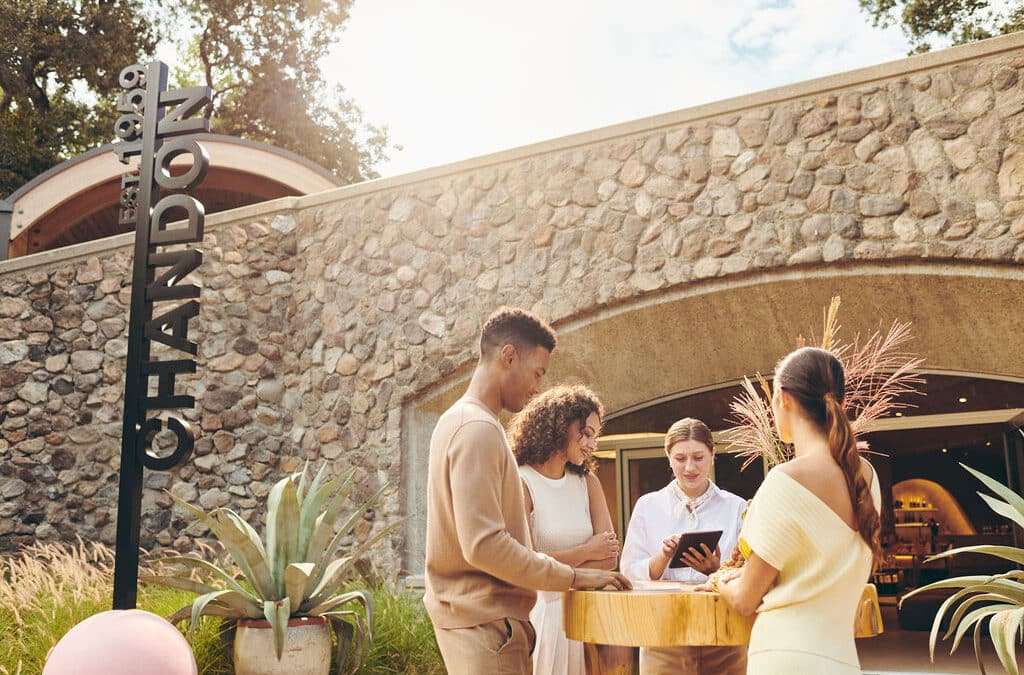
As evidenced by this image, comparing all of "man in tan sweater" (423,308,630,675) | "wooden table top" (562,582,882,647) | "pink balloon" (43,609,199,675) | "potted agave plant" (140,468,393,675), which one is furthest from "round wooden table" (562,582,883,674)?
"potted agave plant" (140,468,393,675)

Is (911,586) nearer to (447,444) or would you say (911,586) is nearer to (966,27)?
(447,444)

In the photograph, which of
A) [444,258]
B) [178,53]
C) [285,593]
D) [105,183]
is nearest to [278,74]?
[178,53]

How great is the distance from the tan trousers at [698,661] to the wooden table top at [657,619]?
2.87ft

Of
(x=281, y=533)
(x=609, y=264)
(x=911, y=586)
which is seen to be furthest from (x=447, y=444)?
(x=911, y=586)

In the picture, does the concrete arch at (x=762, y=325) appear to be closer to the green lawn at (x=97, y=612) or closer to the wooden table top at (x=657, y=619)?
the green lawn at (x=97, y=612)

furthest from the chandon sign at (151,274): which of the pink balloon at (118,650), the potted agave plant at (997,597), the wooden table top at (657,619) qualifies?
the potted agave plant at (997,597)

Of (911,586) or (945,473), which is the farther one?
(911,586)

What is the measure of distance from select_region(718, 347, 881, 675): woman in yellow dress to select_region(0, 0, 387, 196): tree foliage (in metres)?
20.0

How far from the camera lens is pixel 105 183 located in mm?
12000

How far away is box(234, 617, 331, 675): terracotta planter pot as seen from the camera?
489cm

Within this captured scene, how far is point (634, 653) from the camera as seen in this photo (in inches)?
149

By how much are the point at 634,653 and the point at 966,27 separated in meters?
16.0

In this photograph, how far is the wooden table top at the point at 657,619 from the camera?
9.37 ft

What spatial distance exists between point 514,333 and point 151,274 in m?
3.27
